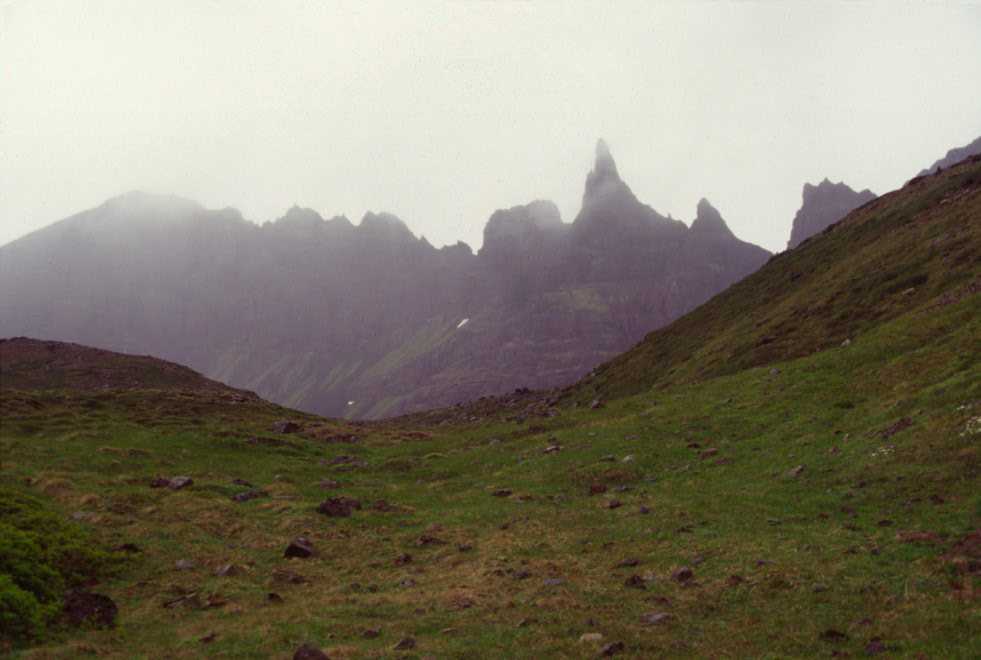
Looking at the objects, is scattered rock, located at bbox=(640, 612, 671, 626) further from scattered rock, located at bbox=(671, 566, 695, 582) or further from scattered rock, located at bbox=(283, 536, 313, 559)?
scattered rock, located at bbox=(283, 536, 313, 559)

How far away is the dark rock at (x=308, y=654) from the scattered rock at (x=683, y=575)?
10.3m

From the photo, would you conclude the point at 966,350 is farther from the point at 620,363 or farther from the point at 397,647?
the point at 620,363

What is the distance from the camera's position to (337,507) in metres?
32.1

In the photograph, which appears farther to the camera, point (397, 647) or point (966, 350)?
point (966, 350)

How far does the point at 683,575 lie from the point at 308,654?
35.7ft

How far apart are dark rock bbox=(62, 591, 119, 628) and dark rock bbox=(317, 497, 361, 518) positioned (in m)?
12.8

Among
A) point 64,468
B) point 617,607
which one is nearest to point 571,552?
point 617,607

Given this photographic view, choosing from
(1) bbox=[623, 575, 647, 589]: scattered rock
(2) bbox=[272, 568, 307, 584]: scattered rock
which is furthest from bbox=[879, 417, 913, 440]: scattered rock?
(2) bbox=[272, 568, 307, 584]: scattered rock

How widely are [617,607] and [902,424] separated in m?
16.7

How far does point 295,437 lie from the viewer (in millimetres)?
54938

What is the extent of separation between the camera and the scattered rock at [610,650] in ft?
47.2

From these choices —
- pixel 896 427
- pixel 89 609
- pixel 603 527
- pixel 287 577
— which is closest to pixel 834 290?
pixel 896 427

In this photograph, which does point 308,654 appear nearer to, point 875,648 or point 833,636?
point 833,636

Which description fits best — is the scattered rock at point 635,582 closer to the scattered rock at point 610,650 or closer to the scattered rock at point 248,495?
the scattered rock at point 610,650
